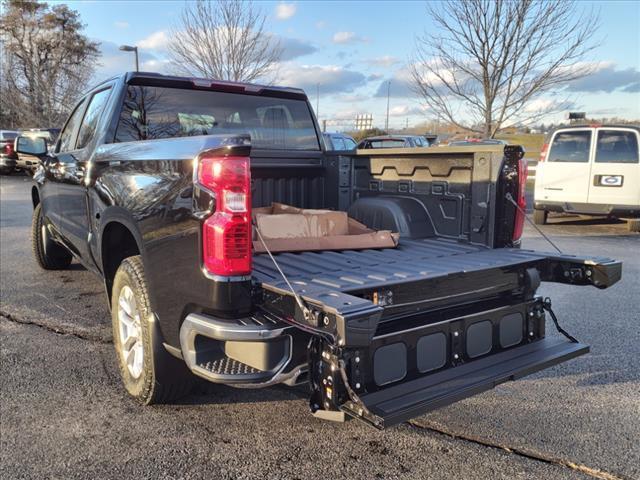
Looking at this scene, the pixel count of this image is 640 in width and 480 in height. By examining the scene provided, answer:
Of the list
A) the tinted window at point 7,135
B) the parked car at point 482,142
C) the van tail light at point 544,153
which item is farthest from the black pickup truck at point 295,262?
the tinted window at point 7,135

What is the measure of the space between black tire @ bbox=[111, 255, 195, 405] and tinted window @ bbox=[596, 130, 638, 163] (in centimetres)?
972

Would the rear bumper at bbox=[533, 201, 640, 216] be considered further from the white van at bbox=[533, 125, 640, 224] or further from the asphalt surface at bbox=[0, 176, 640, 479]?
the asphalt surface at bbox=[0, 176, 640, 479]

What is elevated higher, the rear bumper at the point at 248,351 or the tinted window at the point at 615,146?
the tinted window at the point at 615,146

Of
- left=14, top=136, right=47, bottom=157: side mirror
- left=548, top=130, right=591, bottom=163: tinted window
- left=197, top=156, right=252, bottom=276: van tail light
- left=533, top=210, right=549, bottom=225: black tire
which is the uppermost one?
left=548, top=130, right=591, bottom=163: tinted window

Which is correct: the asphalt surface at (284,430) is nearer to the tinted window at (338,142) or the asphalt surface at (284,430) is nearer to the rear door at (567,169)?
the rear door at (567,169)

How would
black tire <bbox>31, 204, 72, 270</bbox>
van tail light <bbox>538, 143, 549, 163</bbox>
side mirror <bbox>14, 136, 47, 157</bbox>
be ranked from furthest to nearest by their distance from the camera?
van tail light <bbox>538, 143, 549, 163</bbox> → black tire <bbox>31, 204, 72, 270</bbox> → side mirror <bbox>14, 136, 47, 157</bbox>

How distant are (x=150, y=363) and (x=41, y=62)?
3776 cm

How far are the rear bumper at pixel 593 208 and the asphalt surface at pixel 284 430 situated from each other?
6681 millimetres

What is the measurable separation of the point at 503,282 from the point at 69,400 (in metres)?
2.68

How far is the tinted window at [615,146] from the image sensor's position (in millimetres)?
10297

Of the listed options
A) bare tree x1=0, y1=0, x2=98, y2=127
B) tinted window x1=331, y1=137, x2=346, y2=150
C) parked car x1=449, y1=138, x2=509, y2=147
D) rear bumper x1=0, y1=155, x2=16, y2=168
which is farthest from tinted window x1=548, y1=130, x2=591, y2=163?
bare tree x1=0, y1=0, x2=98, y2=127

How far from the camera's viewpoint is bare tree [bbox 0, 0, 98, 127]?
109 feet

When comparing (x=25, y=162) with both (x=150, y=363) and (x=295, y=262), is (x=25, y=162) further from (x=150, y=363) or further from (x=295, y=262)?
(x=295, y=262)

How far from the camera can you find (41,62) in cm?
3475
